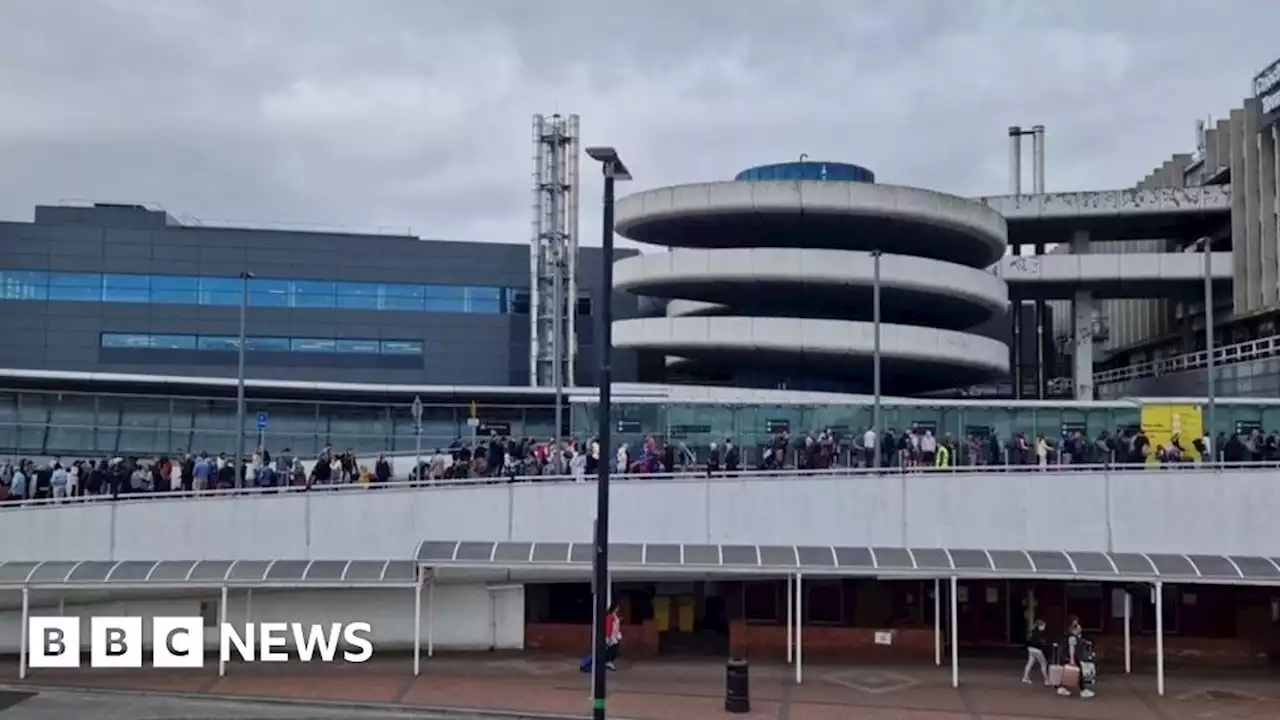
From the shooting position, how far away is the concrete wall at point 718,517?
1006 inches

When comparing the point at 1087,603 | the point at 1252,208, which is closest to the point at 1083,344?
the point at 1252,208

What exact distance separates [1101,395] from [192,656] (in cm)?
5418

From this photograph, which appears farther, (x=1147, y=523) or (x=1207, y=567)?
(x=1147, y=523)

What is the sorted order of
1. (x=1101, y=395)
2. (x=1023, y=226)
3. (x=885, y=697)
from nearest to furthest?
(x=885, y=697), (x=1023, y=226), (x=1101, y=395)

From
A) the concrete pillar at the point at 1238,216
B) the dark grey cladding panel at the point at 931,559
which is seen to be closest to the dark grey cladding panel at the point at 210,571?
the dark grey cladding panel at the point at 931,559

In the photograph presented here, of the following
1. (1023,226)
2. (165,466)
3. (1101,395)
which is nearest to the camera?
(165,466)

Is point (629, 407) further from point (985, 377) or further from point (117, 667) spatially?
point (985, 377)

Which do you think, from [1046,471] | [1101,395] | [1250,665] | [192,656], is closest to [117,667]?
[192,656]

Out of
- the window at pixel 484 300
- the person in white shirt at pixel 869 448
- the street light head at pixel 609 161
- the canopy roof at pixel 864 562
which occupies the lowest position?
the canopy roof at pixel 864 562

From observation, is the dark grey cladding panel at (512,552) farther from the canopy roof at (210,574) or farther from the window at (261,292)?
the window at (261,292)

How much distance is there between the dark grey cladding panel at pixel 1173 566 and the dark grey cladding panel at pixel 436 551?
12.6 metres

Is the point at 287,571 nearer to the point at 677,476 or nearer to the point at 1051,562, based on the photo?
the point at 677,476

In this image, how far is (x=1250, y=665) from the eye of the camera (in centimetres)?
2572

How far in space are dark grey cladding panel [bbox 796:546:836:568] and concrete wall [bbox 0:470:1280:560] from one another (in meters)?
2.28
